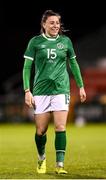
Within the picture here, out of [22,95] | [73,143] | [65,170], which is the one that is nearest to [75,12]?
[22,95]

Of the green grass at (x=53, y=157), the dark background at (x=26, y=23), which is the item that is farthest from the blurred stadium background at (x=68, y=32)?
the green grass at (x=53, y=157)

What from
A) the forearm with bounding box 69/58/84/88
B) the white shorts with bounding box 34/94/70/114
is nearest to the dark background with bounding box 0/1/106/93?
the forearm with bounding box 69/58/84/88

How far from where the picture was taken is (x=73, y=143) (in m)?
16.0

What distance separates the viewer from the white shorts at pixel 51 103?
9.03m

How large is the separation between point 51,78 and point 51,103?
0.33 metres

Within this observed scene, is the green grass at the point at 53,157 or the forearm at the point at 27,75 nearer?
the green grass at the point at 53,157

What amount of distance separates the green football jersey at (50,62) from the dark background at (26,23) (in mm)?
25885

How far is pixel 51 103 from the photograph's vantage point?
29.8ft

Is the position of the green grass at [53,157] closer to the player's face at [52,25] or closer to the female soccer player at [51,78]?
the female soccer player at [51,78]

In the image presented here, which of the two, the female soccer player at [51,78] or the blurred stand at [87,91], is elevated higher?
the female soccer player at [51,78]

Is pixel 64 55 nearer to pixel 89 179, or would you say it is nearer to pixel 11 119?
pixel 89 179

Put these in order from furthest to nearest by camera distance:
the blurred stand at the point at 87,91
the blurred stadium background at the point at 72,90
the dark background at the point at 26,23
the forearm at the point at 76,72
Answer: the dark background at the point at 26,23, the blurred stand at the point at 87,91, the blurred stadium background at the point at 72,90, the forearm at the point at 76,72

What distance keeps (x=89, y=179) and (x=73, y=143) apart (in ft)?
25.7

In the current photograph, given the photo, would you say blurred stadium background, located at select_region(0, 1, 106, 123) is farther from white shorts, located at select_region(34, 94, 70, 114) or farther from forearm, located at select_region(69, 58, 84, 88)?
white shorts, located at select_region(34, 94, 70, 114)
